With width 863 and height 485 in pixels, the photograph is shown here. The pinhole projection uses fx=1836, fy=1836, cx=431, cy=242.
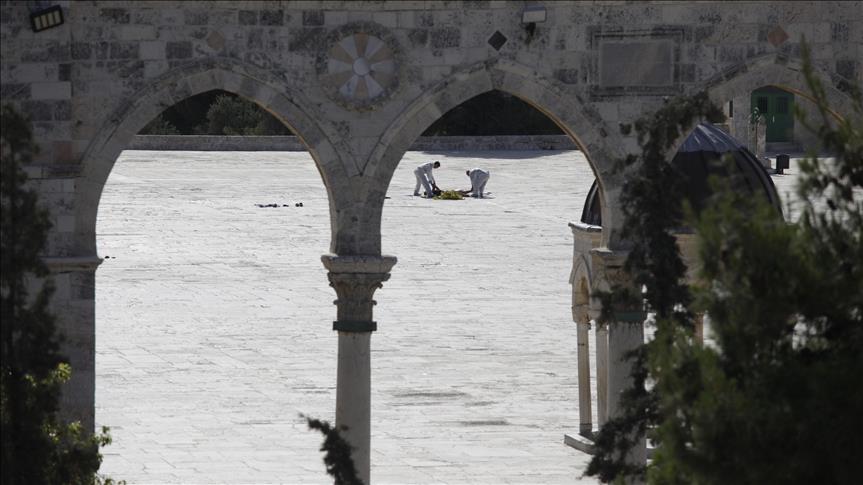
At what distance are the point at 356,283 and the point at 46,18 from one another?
349 cm

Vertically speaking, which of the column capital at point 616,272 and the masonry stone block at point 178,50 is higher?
the masonry stone block at point 178,50

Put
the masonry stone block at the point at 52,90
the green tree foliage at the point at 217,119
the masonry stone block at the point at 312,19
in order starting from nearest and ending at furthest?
the masonry stone block at the point at 52,90, the masonry stone block at the point at 312,19, the green tree foliage at the point at 217,119

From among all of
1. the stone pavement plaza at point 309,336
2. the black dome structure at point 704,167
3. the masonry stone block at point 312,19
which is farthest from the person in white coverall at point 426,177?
the masonry stone block at point 312,19

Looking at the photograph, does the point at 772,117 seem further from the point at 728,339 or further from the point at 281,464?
the point at 728,339

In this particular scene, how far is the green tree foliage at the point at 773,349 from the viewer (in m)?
11.1

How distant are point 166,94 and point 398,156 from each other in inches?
82.5

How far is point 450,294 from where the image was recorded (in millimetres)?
33312

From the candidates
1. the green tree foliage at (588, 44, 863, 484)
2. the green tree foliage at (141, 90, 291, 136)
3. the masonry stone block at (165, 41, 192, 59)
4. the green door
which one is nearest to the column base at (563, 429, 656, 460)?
the masonry stone block at (165, 41, 192, 59)

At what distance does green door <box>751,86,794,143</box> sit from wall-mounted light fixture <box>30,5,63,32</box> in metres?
46.2

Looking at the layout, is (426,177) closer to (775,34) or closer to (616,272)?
(616,272)

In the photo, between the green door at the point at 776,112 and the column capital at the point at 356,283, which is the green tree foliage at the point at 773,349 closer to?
the column capital at the point at 356,283

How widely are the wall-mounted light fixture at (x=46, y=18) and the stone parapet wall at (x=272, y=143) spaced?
44126mm

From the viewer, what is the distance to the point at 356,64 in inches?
630

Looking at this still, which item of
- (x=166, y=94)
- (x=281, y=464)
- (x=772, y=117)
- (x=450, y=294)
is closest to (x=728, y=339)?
(x=166, y=94)
